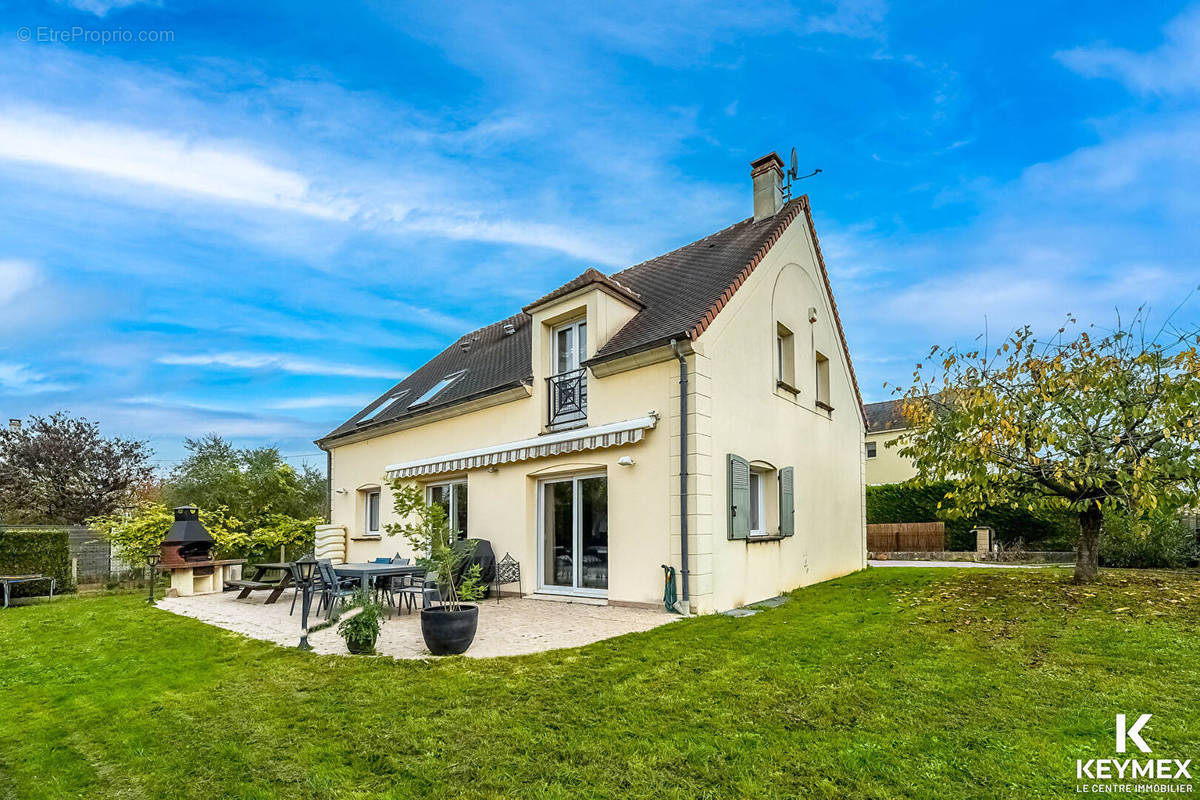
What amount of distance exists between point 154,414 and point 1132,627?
37413 millimetres

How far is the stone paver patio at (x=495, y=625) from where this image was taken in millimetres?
9609

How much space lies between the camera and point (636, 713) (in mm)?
6266

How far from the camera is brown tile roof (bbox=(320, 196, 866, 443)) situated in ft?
44.4

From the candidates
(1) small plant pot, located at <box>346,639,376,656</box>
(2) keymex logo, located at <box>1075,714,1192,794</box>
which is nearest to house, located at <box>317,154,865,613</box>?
(1) small plant pot, located at <box>346,639,376,656</box>

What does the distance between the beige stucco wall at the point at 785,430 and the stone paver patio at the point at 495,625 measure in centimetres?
208

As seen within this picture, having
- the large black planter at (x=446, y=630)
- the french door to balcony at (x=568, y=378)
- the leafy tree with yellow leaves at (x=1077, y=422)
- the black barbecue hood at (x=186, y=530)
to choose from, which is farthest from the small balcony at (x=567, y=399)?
the black barbecue hood at (x=186, y=530)

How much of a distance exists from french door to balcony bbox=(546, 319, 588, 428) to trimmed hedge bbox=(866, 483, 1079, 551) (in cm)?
1432

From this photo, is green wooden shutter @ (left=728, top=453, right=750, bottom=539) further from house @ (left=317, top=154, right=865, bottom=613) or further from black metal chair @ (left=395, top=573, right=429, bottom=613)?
black metal chair @ (left=395, top=573, right=429, bottom=613)

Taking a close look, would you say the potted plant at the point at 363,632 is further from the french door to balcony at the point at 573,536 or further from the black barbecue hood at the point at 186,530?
the black barbecue hood at the point at 186,530

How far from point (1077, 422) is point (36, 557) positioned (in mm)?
27084

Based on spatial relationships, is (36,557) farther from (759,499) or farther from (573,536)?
(759,499)

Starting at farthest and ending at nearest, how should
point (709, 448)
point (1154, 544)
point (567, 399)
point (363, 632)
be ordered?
1. point (1154, 544)
2. point (567, 399)
3. point (709, 448)
4. point (363, 632)

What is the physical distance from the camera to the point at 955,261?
2098cm

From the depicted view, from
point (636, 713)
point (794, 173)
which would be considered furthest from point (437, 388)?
point (636, 713)
